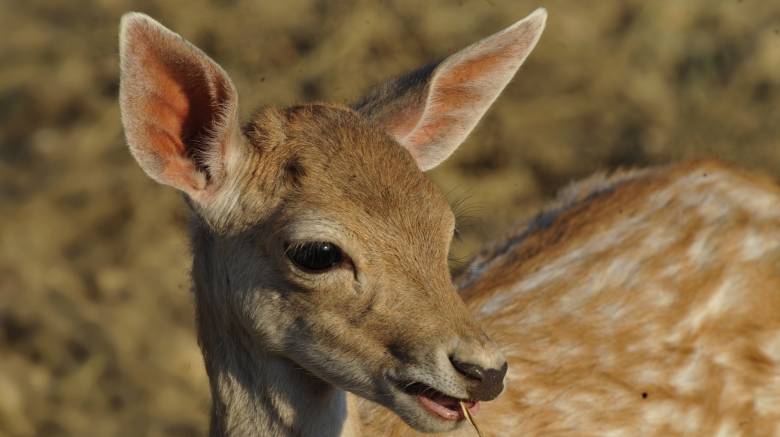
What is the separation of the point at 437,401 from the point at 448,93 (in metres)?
A: 1.10

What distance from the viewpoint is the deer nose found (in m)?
3.16

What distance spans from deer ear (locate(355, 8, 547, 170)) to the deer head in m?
0.02

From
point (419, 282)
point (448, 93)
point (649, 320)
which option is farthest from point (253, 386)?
point (649, 320)

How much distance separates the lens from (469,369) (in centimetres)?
316

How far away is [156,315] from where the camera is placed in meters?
6.37

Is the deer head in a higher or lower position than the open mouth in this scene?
higher

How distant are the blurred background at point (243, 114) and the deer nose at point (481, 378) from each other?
10.3 ft

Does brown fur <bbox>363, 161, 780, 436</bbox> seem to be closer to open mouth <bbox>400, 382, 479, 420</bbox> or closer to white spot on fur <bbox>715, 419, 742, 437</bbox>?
white spot on fur <bbox>715, 419, 742, 437</bbox>

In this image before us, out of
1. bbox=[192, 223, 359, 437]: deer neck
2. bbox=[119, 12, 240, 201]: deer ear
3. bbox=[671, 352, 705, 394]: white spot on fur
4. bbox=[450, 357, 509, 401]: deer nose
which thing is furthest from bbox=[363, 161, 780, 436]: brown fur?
bbox=[119, 12, 240, 201]: deer ear

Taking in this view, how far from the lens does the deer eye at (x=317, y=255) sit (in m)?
3.30

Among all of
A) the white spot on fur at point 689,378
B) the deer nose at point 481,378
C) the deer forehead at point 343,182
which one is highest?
the deer forehead at point 343,182

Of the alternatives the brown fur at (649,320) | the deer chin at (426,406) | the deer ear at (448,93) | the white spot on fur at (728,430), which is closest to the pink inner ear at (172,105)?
the deer ear at (448,93)

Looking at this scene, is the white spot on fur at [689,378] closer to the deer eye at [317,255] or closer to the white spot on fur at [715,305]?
the white spot on fur at [715,305]

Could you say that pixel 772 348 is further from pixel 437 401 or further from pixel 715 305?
pixel 437 401
